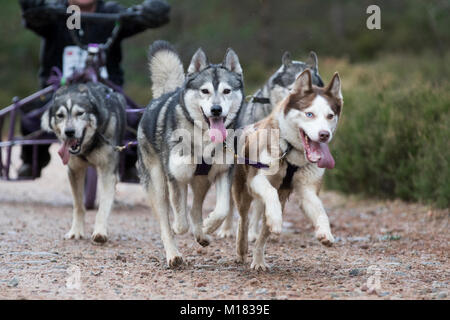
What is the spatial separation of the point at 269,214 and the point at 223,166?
0.59 meters

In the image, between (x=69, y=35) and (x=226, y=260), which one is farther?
(x=69, y=35)

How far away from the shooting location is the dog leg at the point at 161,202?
4824 mm

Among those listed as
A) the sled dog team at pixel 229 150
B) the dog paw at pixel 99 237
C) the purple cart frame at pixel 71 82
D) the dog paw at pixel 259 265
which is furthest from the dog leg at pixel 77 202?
the dog paw at pixel 259 265

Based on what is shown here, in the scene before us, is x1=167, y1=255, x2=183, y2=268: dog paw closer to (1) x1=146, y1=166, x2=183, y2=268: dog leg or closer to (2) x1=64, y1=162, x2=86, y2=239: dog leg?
(1) x1=146, y1=166, x2=183, y2=268: dog leg

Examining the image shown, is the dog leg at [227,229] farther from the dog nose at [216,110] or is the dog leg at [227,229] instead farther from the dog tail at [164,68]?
the dog nose at [216,110]

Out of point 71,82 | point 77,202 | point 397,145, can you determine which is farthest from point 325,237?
point 397,145

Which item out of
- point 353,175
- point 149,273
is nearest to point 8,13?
point 353,175

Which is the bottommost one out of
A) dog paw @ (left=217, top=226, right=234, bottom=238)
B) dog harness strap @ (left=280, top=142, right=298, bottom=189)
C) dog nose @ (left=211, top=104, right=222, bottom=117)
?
dog paw @ (left=217, top=226, right=234, bottom=238)

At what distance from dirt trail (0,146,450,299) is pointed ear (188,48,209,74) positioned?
1.40m

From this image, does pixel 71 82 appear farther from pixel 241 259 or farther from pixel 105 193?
pixel 241 259

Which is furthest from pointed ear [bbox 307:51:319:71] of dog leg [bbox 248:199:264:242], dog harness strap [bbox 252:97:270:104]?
dog leg [bbox 248:199:264:242]

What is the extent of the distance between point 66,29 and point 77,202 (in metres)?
2.56

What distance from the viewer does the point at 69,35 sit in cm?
777

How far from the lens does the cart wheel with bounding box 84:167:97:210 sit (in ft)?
24.6
